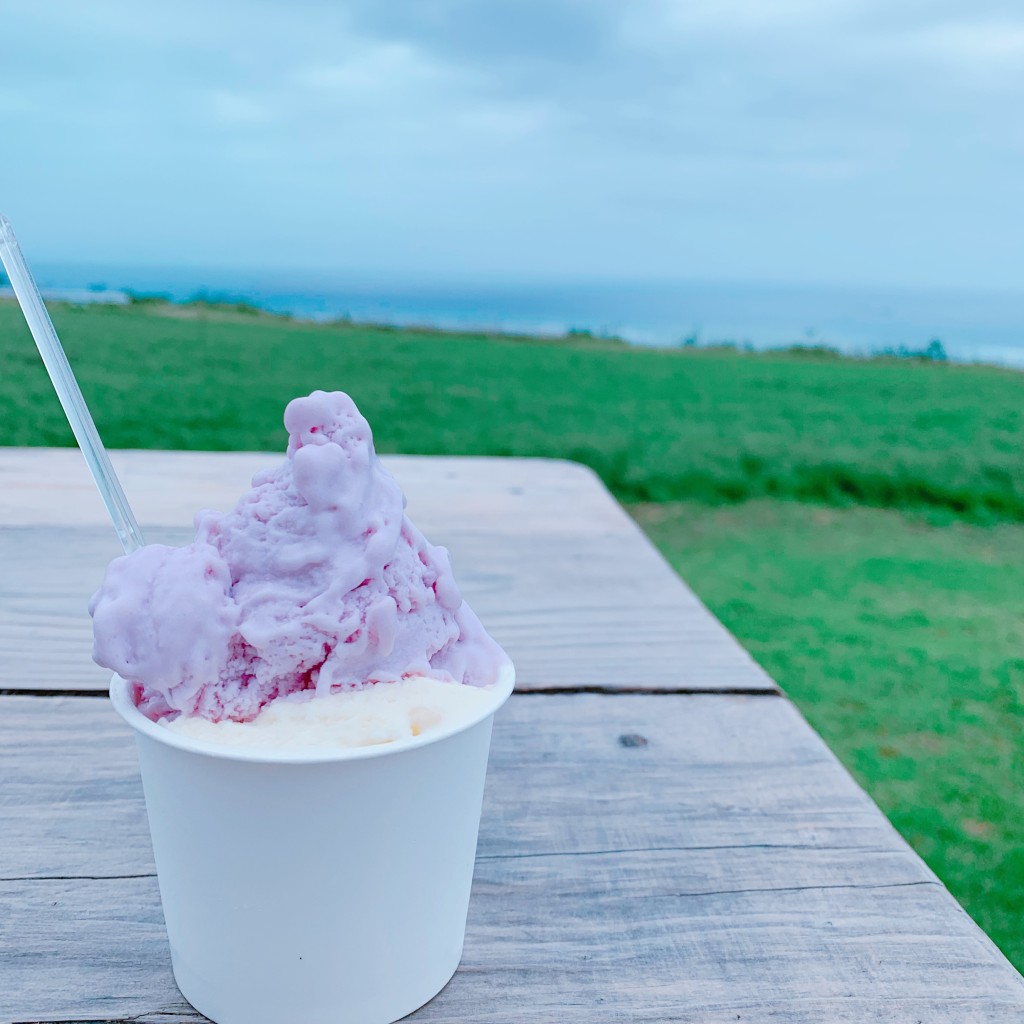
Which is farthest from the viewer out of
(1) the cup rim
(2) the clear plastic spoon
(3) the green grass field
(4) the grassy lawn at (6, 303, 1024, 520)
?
(4) the grassy lawn at (6, 303, 1024, 520)

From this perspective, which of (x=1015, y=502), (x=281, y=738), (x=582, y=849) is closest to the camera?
(x=281, y=738)

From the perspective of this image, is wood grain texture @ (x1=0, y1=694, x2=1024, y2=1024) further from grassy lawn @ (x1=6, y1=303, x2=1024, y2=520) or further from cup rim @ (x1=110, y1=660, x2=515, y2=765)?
grassy lawn @ (x1=6, y1=303, x2=1024, y2=520)

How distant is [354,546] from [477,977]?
0.30 meters

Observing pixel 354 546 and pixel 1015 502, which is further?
pixel 1015 502

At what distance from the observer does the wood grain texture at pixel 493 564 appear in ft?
3.49

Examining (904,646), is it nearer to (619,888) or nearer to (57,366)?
(619,888)

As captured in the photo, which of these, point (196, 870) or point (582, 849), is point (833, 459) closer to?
point (582, 849)

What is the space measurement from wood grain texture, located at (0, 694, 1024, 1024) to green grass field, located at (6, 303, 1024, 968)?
0.72 m

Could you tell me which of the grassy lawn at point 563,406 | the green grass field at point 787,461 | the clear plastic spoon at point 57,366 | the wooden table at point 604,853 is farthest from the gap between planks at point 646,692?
the grassy lawn at point 563,406

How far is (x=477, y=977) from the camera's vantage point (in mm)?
649

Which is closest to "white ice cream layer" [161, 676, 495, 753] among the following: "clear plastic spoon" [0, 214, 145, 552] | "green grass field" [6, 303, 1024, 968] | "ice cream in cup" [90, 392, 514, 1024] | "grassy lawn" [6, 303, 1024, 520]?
"ice cream in cup" [90, 392, 514, 1024]

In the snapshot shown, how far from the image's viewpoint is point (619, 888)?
74 centimetres

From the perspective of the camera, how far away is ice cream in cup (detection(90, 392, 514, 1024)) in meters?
0.57

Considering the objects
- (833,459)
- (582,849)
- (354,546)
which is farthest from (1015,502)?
(354,546)
